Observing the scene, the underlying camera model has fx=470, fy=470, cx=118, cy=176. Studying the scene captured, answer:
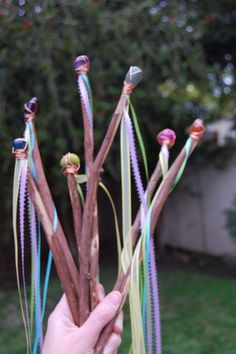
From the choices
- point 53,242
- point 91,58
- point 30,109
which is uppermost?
point 91,58

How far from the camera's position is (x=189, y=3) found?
523 centimetres

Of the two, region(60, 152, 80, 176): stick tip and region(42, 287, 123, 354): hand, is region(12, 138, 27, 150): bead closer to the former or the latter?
region(60, 152, 80, 176): stick tip

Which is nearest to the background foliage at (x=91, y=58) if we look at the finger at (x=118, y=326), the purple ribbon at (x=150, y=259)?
the purple ribbon at (x=150, y=259)

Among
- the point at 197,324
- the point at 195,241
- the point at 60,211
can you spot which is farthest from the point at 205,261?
the point at 197,324

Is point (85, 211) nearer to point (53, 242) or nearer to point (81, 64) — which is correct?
point (53, 242)

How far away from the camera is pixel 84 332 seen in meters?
0.96

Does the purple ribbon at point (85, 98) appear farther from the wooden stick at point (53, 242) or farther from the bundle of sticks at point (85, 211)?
the wooden stick at point (53, 242)

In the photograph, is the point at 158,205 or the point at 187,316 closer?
the point at 158,205

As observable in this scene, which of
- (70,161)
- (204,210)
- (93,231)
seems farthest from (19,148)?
(204,210)

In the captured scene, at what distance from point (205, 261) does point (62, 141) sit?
323 centimetres

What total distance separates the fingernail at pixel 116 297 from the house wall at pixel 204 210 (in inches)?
218

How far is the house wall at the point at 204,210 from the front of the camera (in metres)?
6.52

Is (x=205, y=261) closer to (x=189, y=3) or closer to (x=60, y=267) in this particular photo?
(x=189, y=3)

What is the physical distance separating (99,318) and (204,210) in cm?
609
